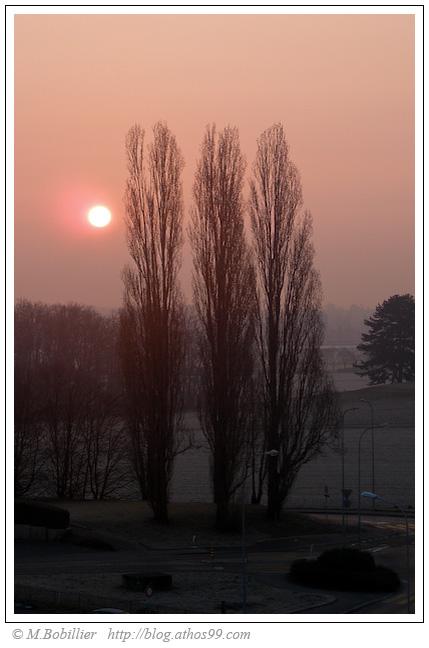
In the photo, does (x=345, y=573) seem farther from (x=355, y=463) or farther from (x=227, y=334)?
(x=355, y=463)

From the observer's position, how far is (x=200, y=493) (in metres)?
46.8

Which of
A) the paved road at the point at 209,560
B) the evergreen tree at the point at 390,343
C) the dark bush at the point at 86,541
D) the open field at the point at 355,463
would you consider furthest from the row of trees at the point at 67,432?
the evergreen tree at the point at 390,343

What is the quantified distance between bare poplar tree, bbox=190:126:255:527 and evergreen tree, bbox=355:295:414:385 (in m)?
52.8

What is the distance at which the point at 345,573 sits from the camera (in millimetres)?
25297

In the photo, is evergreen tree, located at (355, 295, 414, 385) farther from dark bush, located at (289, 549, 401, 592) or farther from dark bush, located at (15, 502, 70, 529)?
dark bush, located at (289, 549, 401, 592)

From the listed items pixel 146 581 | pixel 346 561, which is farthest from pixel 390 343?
pixel 146 581

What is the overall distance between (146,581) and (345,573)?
451 cm

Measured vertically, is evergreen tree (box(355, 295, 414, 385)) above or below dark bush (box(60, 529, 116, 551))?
above

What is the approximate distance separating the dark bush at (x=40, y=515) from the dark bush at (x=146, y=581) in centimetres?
743

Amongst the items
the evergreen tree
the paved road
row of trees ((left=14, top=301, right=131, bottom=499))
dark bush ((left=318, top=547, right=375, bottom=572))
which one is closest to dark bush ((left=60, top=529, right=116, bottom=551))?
the paved road

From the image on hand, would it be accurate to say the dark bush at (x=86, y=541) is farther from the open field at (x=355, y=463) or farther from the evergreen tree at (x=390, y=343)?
the evergreen tree at (x=390, y=343)

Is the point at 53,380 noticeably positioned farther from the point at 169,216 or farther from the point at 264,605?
the point at 264,605

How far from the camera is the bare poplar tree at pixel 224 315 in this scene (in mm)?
33094

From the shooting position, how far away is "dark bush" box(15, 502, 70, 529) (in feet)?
103
